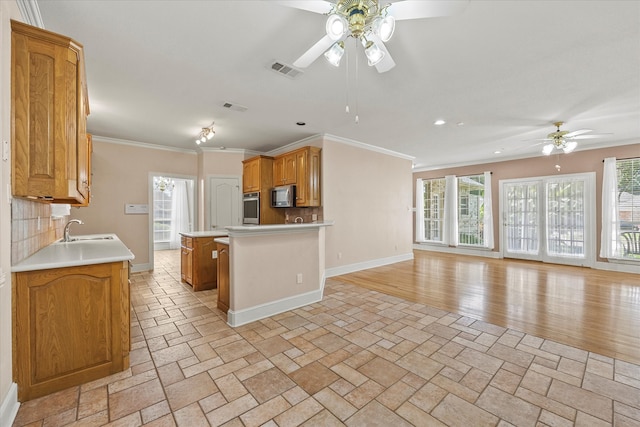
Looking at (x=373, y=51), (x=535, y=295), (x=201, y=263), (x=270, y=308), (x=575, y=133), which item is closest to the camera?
(x=373, y=51)

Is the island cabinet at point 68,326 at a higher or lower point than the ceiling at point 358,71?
lower

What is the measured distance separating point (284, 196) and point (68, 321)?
11.8 feet

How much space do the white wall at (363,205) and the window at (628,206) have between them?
4.15 metres

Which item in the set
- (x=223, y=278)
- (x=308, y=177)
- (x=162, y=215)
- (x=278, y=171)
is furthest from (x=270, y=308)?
(x=162, y=215)

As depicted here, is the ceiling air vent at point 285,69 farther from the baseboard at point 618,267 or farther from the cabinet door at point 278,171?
the baseboard at point 618,267

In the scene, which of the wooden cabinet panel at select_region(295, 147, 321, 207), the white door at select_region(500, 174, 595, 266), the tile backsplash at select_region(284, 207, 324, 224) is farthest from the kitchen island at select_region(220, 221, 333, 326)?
the white door at select_region(500, 174, 595, 266)

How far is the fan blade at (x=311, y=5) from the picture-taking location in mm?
1452

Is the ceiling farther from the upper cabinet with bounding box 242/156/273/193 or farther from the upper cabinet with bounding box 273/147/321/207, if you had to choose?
the upper cabinet with bounding box 242/156/273/193

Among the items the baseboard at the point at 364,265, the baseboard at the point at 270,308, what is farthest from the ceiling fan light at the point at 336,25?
the baseboard at the point at 364,265

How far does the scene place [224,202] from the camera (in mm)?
6090

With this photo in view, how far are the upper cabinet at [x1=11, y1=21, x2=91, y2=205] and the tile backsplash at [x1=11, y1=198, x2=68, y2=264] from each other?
26 cm

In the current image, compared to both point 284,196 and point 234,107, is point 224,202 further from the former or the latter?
point 234,107

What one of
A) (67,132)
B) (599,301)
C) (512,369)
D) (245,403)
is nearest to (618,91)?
(599,301)

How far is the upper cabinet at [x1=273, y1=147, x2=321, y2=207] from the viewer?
187 inches
